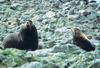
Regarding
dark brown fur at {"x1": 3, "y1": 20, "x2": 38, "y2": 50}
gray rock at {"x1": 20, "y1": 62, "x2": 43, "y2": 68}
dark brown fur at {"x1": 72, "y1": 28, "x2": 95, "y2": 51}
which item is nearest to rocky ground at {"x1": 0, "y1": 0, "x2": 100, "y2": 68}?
gray rock at {"x1": 20, "y1": 62, "x2": 43, "y2": 68}

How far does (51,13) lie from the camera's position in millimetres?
19562

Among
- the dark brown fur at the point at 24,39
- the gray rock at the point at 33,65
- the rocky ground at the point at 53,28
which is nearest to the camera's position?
the gray rock at the point at 33,65

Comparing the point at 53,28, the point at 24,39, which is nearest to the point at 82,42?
the point at 24,39

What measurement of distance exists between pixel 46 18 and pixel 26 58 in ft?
30.7

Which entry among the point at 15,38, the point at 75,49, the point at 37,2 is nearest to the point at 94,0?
the point at 37,2

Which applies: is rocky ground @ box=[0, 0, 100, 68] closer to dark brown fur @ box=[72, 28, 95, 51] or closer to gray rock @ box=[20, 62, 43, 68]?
gray rock @ box=[20, 62, 43, 68]

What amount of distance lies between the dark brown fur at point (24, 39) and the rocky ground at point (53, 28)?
12.4 inches

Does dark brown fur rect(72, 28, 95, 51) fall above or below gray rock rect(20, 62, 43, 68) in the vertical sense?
below

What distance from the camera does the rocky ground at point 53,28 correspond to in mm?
9430

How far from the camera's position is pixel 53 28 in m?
17.2

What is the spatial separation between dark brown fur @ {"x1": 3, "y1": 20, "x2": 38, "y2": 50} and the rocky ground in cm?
32

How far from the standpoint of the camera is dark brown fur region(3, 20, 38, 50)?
1359cm

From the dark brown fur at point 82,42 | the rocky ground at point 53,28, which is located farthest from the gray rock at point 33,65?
the dark brown fur at point 82,42

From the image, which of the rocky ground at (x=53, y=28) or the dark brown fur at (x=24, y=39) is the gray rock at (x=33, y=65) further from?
the dark brown fur at (x=24, y=39)
